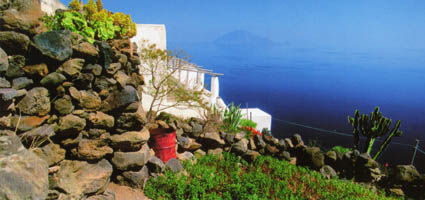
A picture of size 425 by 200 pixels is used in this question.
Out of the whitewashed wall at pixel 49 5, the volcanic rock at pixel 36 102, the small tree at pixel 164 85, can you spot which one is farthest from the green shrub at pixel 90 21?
the small tree at pixel 164 85

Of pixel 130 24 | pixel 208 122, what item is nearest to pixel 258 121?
pixel 208 122

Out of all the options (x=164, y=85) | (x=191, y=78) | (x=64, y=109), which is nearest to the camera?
(x=64, y=109)

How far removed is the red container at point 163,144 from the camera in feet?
17.0

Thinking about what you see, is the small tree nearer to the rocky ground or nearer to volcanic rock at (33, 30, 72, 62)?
the rocky ground

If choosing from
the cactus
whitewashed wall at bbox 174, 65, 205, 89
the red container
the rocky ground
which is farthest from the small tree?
the cactus

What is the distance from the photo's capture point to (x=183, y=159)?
579 cm

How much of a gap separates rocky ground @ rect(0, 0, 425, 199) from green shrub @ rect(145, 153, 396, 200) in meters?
0.41

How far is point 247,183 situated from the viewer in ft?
15.4

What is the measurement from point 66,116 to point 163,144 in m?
2.11

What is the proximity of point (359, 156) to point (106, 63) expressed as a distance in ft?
19.6

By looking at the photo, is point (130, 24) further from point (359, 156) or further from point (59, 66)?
point (359, 156)

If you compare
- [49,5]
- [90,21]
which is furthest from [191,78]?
[90,21]

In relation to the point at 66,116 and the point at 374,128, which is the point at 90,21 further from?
the point at 374,128

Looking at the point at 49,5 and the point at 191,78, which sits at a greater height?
the point at 49,5
